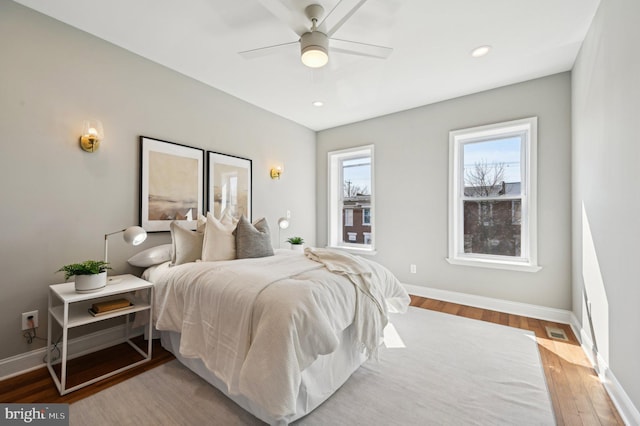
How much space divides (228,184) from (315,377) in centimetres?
252

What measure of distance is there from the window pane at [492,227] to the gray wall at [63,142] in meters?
3.64

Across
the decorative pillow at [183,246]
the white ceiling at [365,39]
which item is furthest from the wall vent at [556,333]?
the decorative pillow at [183,246]

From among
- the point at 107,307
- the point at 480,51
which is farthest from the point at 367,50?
the point at 107,307

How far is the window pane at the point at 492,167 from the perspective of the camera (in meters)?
3.23

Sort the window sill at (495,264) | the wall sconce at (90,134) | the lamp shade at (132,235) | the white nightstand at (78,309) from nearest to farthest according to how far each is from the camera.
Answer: the white nightstand at (78,309), the lamp shade at (132,235), the wall sconce at (90,134), the window sill at (495,264)

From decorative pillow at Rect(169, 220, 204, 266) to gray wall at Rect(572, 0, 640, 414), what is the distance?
3.03 metres

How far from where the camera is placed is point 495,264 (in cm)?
321

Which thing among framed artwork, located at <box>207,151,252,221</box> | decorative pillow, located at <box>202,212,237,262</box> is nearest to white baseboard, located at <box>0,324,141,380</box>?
decorative pillow, located at <box>202,212,237,262</box>

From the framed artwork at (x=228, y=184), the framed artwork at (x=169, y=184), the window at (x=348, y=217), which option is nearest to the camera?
the framed artwork at (x=169, y=184)

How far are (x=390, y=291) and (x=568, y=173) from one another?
241 centimetres

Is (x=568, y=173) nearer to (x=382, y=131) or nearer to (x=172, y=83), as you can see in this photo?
(x=382, y=131)

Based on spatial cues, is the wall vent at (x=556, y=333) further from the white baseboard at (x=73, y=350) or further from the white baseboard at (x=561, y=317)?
the white baseboard at (x=73, y=350)

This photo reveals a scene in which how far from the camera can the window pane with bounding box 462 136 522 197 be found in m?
3.23

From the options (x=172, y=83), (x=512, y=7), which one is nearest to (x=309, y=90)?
(x=172, y=83)
